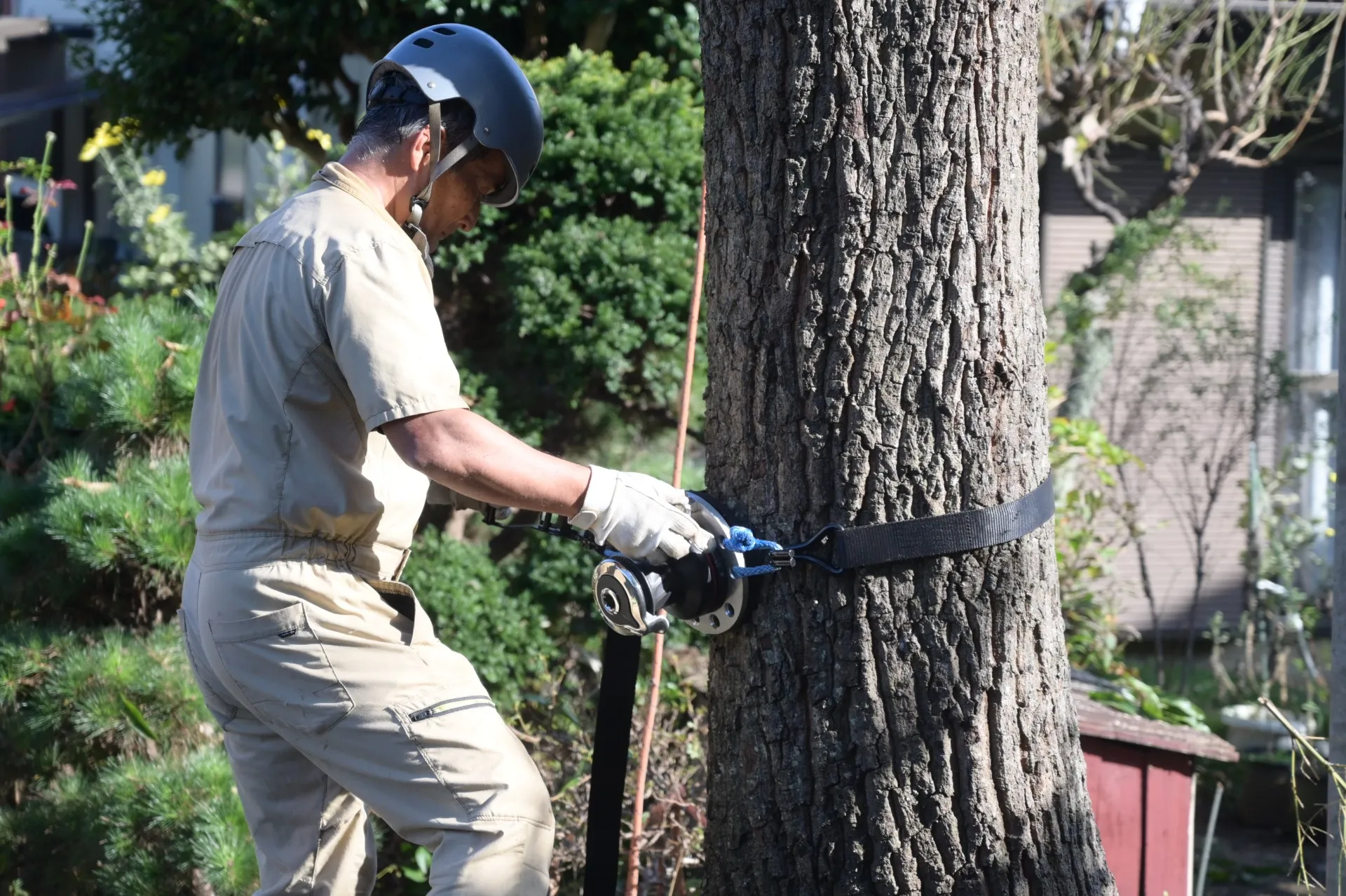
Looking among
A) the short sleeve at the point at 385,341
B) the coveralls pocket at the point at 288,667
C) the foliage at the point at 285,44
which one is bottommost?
the coveralls pocket at the point at 288,667

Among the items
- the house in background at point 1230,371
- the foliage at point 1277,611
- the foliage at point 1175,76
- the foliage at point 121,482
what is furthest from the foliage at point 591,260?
the foliage at point 1277,611

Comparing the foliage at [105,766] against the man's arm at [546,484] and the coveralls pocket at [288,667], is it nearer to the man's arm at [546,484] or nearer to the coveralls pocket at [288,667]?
the coveralls pocket at [288,667]

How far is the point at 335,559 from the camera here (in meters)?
2.44

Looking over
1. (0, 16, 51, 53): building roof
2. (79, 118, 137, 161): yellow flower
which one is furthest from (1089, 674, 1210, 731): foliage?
(0, 16, 51, 53): building roof

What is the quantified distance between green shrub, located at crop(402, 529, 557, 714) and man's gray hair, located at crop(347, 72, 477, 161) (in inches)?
77.1

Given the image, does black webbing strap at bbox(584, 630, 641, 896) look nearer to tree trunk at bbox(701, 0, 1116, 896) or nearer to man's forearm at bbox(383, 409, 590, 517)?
tree trunk at bbox(701, 0, 1116, 896)

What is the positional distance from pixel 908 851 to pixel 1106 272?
4783mm

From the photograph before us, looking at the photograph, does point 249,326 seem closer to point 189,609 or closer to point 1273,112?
point 189,609

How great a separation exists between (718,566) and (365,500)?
0.67 meters

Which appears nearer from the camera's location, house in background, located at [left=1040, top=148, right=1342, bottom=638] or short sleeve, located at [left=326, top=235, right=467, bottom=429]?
short sleeve, located at [left=326, top=235, right=467, bottom=429]

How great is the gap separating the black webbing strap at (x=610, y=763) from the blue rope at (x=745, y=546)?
0.30m

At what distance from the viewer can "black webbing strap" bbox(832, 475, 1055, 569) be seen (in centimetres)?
231

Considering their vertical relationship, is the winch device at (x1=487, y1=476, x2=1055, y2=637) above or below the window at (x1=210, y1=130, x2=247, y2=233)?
below

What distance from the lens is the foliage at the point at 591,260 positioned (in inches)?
173
